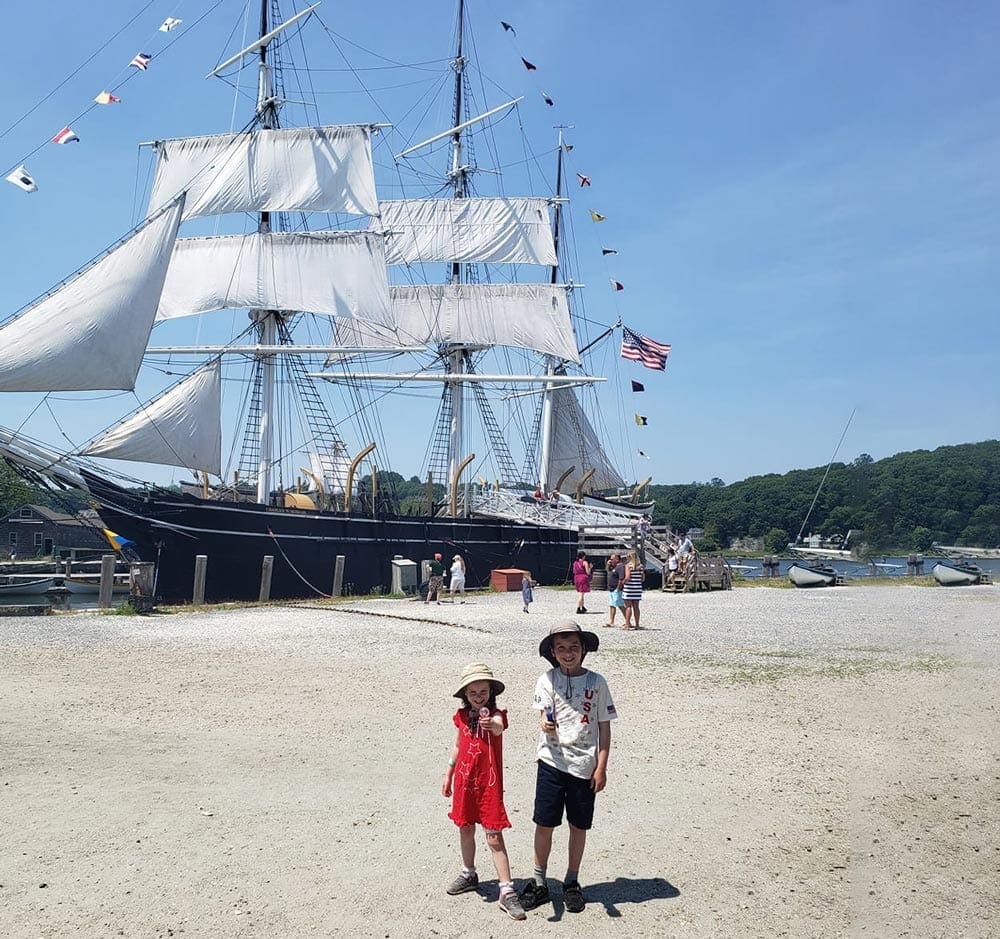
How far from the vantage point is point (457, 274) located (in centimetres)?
5509

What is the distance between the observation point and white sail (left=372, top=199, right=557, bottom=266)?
5503cm

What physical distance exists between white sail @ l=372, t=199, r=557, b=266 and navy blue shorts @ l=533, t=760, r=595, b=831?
170 feet

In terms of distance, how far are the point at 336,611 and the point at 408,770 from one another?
556 inches

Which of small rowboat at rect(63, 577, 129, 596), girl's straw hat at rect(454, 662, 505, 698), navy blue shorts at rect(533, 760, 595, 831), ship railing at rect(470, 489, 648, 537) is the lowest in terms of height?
small rowboat at rect(63, 577, 129, 596)

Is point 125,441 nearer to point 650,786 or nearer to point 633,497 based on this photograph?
point 650,786

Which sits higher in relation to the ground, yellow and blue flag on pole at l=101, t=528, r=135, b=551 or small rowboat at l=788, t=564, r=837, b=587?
yellow and blue flag on pole at l=101, t=528, r=135, b=551

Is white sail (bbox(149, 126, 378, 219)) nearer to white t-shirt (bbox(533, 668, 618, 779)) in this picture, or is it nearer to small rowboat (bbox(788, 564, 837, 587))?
small rowboat (bbox(788, 564, 837, 587))

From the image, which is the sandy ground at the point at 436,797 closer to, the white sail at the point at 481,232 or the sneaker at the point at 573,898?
the sneaker at the point at 573,898

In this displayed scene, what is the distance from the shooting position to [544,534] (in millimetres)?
39594

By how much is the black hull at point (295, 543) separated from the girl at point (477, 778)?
2269 cm

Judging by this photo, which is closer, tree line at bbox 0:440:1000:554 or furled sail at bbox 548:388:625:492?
furled sail at bbox 548:388:625:492

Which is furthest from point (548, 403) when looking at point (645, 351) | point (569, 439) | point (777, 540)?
point (777, 540)

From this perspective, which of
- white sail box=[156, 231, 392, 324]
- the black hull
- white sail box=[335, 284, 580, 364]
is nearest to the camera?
the black hull

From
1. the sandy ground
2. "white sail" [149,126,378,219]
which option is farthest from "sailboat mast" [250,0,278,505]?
the sandy ground
